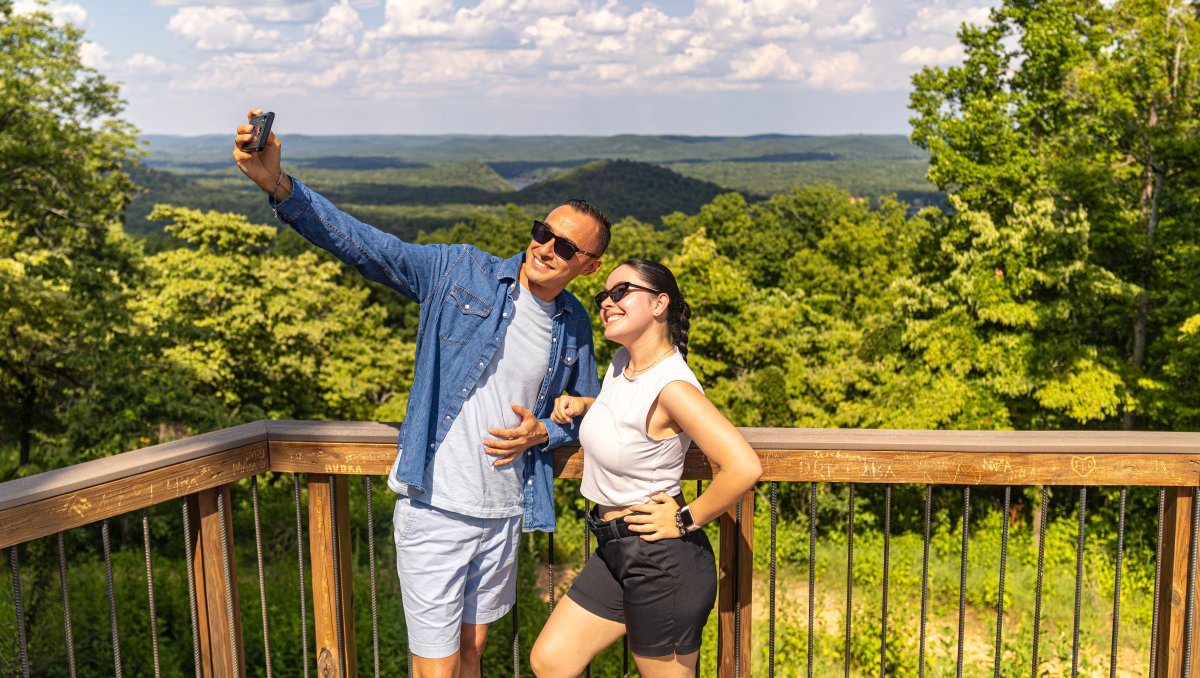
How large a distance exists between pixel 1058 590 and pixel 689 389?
15562 millimetres

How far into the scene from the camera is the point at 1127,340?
18.8 m

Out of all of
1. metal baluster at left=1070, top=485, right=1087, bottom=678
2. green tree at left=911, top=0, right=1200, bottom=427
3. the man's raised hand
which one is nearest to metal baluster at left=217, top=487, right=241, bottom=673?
the man's raised hand

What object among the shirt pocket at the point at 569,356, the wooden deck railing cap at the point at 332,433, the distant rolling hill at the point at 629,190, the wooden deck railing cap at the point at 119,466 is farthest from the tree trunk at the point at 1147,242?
the distant rolling hill at the point at 629,190

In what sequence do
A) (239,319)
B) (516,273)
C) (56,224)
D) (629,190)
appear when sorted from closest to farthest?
1. (516,273)
2. (56,224)
3. (239,319)
4. (629,190)

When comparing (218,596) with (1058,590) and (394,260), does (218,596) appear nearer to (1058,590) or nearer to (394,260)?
(394,260)

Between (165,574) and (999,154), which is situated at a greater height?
(999,154)

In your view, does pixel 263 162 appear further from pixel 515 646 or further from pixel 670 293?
pixel 515 646

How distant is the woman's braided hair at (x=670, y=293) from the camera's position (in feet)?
7.52

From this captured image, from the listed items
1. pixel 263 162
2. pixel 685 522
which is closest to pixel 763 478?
pixel 685 522

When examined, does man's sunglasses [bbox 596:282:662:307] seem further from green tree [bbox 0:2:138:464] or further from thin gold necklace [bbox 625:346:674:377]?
green tree [bbox 0:2:138:464]

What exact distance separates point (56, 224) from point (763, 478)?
1836 cm

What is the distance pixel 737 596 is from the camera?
2.72 m

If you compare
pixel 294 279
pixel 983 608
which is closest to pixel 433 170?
pixel 294 279

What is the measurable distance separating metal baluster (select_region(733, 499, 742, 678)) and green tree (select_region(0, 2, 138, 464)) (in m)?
12.5
